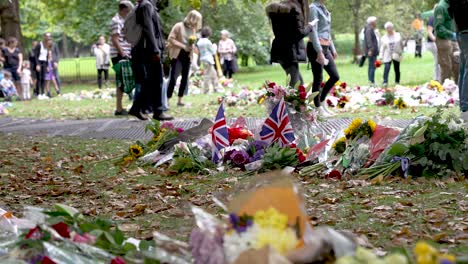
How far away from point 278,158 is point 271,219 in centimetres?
533

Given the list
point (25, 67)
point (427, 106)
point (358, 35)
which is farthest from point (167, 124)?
point (358, 35)

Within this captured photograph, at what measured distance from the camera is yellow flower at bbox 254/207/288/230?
2.60 metres

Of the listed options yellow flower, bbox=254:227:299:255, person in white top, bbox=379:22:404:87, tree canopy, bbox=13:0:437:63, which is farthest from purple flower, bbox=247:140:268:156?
tree canopy, bbox=13:0:437:63

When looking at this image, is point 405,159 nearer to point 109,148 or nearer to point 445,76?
point 109,148

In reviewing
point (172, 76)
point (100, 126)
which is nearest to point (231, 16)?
point (172, 76)

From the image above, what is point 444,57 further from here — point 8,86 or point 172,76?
point 8,86

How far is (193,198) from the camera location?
679 centimetres

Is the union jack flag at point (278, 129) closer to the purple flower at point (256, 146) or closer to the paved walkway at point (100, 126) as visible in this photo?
the purple flower at point (256, 146)

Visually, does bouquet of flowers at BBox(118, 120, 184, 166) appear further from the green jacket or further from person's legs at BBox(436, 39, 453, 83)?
person's legs at BBox(436, 39, 453, 83)

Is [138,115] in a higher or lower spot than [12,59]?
lower

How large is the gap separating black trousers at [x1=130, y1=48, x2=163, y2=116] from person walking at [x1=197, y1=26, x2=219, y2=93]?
995 cm

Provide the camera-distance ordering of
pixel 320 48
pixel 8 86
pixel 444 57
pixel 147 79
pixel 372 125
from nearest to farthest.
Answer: pixel 372 125 < pixel 320 48 < pixel 147 79 < pixel 444 57 < pixel 8 86

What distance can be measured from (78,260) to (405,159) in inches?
182

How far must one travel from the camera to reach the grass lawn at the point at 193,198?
5.21 metres
